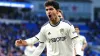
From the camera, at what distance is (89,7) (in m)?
34.1

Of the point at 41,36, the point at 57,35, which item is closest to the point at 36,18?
the point at 41,36

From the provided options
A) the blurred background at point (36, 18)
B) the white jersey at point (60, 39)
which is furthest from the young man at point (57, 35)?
the blurred background at point (36, 18)

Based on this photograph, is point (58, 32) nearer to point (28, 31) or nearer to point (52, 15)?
point (52, 15)

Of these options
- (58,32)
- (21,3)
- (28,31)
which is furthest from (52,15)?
(21,3)

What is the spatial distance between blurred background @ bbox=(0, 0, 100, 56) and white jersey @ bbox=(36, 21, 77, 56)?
18.6 metres

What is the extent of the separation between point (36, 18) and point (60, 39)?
25.4 metres

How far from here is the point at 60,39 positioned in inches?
234

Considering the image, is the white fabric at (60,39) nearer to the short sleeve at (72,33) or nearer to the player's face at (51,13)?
the short sleeve at (72,33)

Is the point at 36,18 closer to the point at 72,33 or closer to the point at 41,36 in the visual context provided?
the point at 41,36

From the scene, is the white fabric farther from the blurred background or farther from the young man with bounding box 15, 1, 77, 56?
the blurred background

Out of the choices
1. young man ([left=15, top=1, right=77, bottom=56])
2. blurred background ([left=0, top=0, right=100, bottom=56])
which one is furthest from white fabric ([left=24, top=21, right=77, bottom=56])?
blurred background ([left=0, top=0, right=100, bottom=56])

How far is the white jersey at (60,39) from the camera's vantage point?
592 cm

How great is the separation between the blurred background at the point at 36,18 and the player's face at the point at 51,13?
61.7 ft

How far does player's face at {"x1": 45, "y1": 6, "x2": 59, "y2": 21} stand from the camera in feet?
18.9
